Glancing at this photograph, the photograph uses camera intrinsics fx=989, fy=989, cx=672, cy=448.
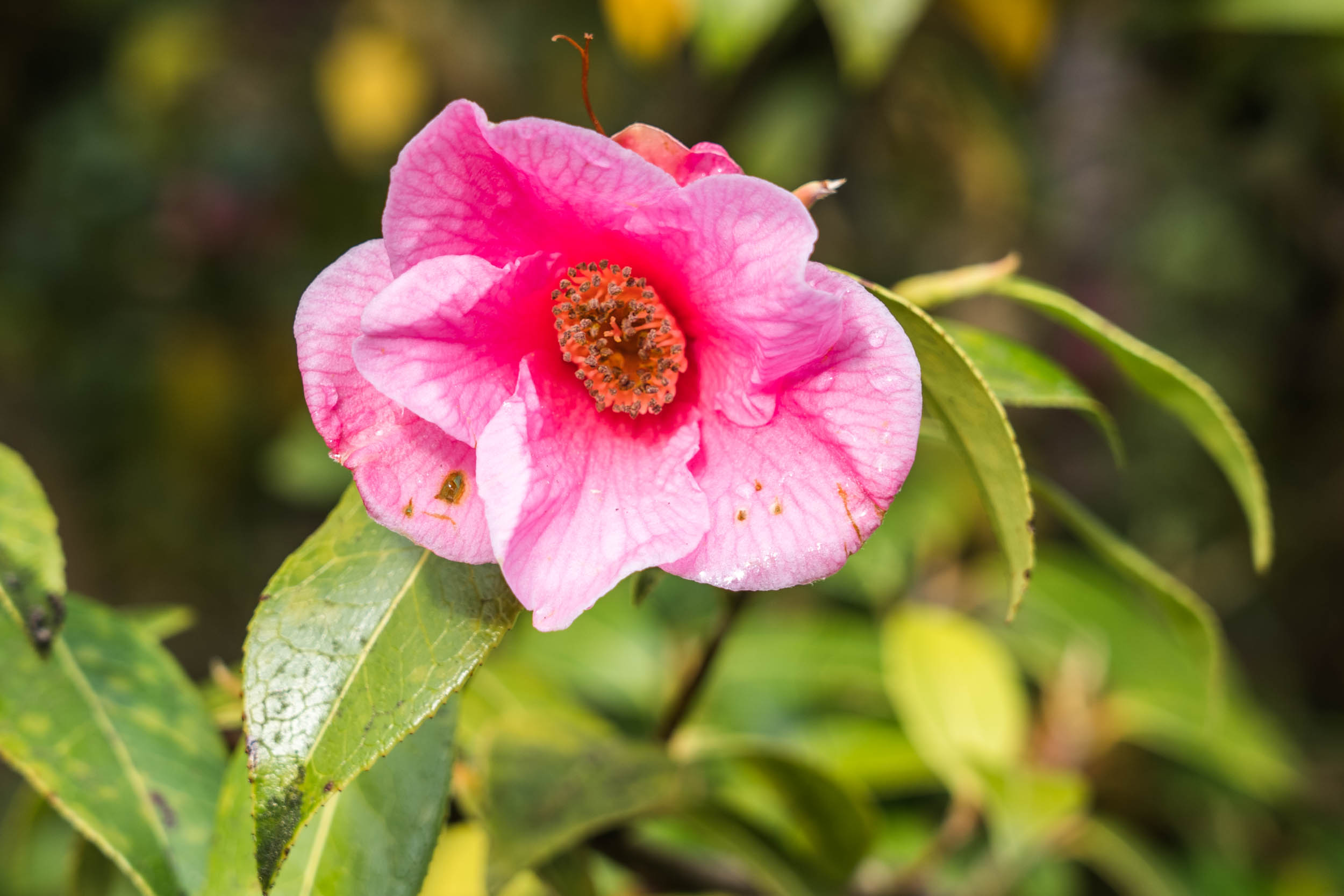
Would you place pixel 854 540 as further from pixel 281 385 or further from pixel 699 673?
pixel 281 385

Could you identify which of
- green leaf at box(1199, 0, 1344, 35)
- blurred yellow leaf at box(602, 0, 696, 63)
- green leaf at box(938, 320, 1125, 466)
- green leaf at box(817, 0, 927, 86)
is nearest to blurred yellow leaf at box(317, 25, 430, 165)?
blurred yellow leaf at box(602, 0, 696, 63)

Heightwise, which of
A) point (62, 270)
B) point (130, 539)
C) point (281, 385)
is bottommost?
point (130, 539)

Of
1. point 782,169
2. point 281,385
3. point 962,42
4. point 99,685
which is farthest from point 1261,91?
point 281,385

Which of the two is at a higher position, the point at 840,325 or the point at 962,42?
the point at 840,325

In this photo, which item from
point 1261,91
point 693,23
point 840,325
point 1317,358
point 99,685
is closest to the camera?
point 840,325

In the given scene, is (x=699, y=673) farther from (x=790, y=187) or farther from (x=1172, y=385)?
(x=790, y=187)

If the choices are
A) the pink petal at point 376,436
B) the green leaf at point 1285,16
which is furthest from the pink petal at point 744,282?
the green leaf at point 1285,16
